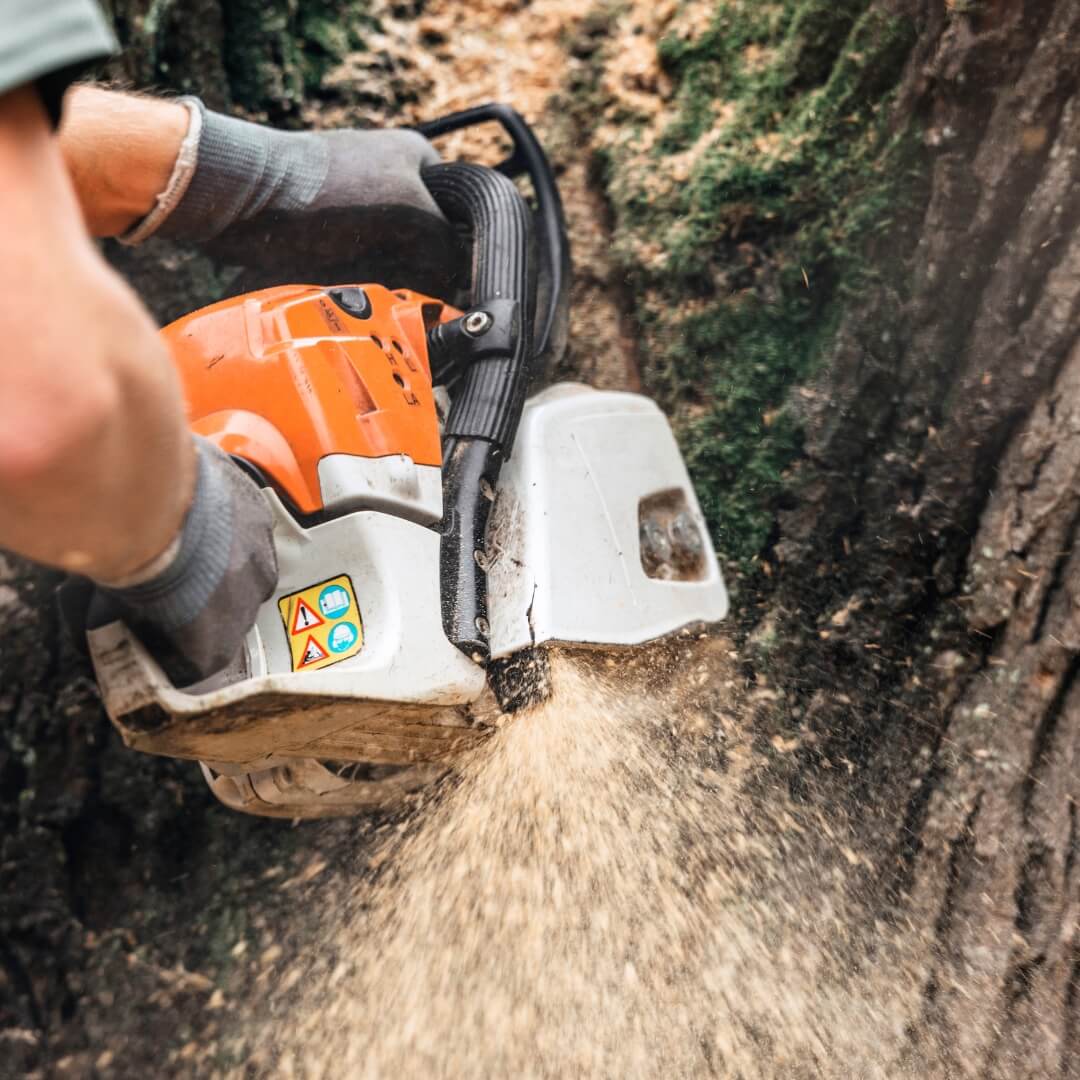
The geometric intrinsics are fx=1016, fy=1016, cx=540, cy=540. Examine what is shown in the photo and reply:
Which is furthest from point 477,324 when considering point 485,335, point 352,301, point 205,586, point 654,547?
point 205,586

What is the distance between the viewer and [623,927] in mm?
1778

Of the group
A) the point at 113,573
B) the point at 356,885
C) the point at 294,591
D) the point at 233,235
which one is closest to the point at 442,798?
the point at 356,885

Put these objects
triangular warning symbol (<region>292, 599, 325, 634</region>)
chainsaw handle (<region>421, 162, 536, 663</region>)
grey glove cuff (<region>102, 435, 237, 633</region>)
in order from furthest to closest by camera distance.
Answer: chainsaw handle (<region>421, 162, 536, 663</region>) → triangular warning symbol (<region>292, 599, 325, 634</region>) → grey glove cuff (<region>102, 435, 237, 633</region>)

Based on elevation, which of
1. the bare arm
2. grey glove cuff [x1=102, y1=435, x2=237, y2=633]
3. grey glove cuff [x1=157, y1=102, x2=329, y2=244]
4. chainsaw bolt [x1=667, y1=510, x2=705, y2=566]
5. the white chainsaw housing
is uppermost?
the bare arm

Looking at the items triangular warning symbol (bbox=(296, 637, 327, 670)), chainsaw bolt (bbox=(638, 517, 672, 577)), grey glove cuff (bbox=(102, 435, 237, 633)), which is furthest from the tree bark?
grey glove cuff (bbox=(102, 435, 237, 633))

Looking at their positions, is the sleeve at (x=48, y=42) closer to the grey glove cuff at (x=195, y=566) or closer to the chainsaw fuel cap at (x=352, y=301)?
the grey glove cuff at (x=195, y=566)

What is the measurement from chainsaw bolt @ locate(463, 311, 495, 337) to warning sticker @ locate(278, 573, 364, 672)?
57 centimetres

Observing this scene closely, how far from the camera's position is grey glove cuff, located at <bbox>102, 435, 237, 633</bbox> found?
45.5 inches

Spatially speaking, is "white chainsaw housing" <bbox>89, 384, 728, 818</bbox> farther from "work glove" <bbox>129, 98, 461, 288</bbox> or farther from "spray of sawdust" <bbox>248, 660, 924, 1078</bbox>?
"work glove" <bbox>129, 98, 461, 288</bbox>

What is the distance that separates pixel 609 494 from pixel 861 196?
829mm

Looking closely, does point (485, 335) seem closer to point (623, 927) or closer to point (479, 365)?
point (479, 365)

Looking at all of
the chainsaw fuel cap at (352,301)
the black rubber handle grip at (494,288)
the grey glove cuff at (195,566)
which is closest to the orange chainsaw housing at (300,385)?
the chainsaw fuel cap at (352,301)

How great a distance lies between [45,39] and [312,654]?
0.86 metres

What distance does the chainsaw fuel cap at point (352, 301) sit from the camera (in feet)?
5.40
